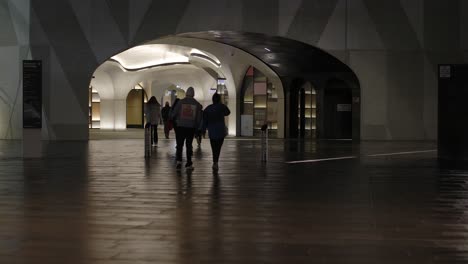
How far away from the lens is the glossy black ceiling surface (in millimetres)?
26212

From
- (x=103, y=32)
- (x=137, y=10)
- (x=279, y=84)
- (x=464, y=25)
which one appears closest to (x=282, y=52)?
(x=279, y=84)

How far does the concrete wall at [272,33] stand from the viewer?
79.8ft

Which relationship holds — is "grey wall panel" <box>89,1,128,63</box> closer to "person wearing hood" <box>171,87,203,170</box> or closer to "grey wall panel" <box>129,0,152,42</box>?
"grey wall panel" <box>129,0,152,42</box>

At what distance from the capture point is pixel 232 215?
7020 mm

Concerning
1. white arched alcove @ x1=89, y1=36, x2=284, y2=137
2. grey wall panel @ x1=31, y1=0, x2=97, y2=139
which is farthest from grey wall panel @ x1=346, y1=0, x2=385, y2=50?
grey wall panel @ x1=31, y1=0, x2=97, y2=139

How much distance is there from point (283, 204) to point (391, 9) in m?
19.2

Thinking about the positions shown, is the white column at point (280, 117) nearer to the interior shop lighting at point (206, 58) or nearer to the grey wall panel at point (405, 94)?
the interior shop lighting at point (206, 58)

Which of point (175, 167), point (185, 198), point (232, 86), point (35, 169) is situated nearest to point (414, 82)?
point (232, 86)

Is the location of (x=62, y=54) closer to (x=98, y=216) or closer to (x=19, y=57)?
(x=19, y=57)

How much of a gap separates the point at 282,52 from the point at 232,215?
72.9 ft

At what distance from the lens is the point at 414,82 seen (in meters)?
25.9

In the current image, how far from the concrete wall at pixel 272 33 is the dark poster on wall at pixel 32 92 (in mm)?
8708

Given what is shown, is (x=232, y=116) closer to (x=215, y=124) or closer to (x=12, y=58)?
(x=12, y=58)

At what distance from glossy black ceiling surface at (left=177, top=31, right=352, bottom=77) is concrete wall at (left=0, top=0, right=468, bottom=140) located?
3.02 feet
